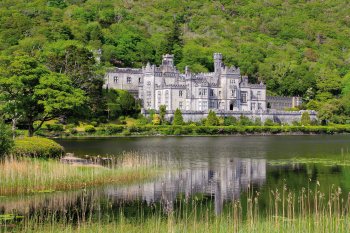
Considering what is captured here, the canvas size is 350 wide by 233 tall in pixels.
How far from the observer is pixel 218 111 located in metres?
90.8

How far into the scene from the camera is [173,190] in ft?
83.9

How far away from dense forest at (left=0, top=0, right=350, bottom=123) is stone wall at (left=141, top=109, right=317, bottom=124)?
14.2ft

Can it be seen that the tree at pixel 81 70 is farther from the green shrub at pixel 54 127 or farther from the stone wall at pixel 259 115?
the stone wall at pixel 259 115

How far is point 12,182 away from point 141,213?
18.9 feet

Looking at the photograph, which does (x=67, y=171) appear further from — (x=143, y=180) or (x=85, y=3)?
(x=85, y=3)

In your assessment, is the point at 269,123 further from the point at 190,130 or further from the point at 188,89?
the point at 190,130

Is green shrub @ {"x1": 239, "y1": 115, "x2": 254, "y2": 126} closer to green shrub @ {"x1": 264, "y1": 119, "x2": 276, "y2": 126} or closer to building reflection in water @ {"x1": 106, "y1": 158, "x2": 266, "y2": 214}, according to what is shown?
green shrub @ {"x1": 264, "y1": 119, "x2": 276, "y2": 126}

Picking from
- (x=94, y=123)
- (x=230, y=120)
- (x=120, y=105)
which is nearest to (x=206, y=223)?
(x=94, y=123)

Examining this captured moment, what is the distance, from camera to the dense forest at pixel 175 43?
3120 inches

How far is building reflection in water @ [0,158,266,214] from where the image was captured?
2186 cm

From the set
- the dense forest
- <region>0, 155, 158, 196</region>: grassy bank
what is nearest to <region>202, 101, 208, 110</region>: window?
the dense forest

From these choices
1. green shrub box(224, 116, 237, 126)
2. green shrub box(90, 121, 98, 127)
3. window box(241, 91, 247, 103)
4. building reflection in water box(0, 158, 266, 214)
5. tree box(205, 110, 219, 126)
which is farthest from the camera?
window box(241, 91, 247, 103)

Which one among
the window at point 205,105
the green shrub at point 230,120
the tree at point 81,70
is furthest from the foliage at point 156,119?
the window at point 205,105

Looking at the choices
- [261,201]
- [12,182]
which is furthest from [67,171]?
[261,201]
